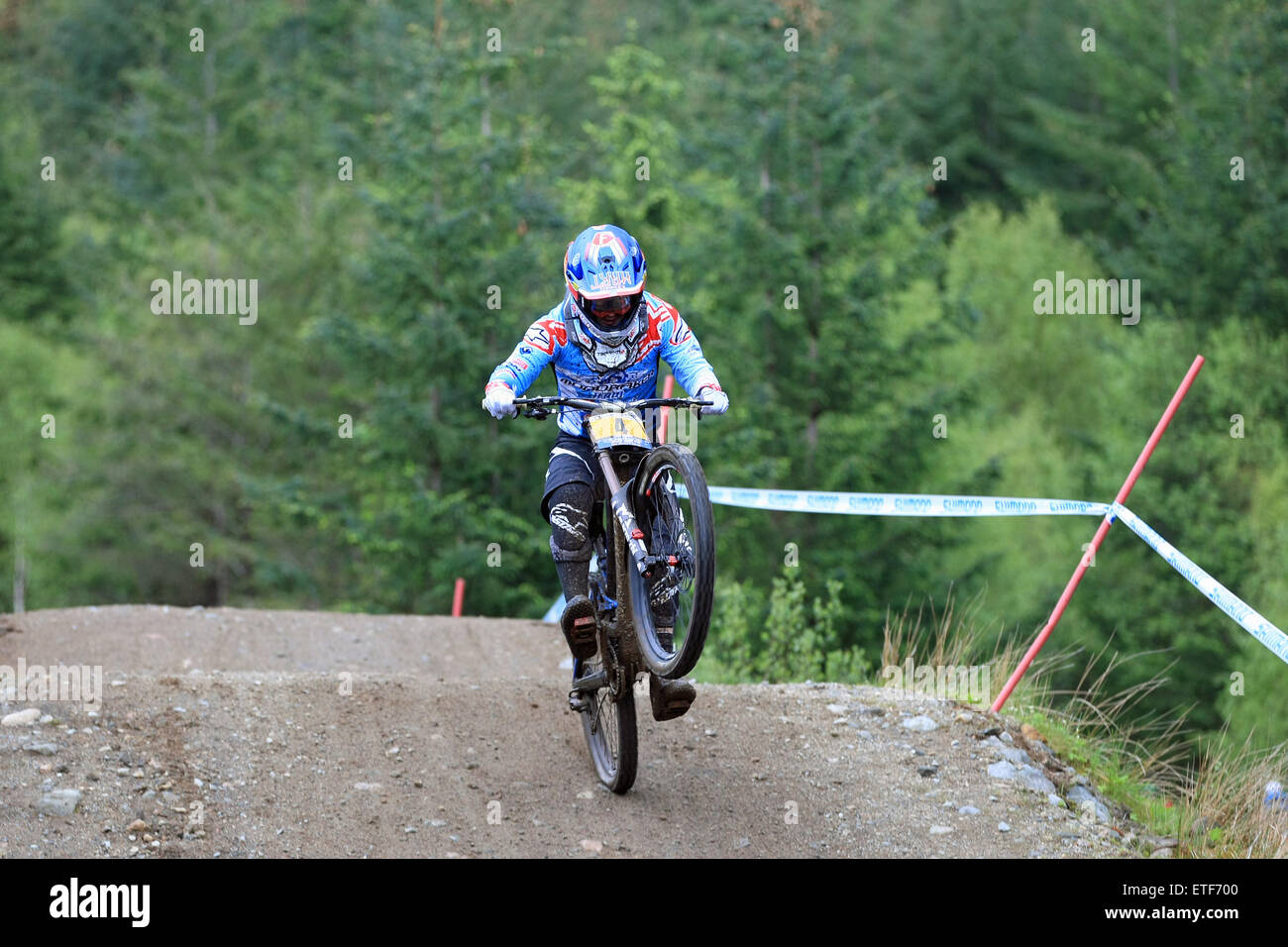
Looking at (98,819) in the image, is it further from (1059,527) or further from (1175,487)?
(1059,527)

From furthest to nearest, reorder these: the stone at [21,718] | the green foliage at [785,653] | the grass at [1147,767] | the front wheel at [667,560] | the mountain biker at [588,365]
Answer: the green foliage at [785,653], the stone at [21,718], the grass at [1147,767], the mountain biker at [588,365], the front wheel at [667,560]

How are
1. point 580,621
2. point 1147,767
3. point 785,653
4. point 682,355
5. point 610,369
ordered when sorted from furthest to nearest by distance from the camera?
point 785,653, point 1147,767, point 682,355, point 610,369, point 580,621

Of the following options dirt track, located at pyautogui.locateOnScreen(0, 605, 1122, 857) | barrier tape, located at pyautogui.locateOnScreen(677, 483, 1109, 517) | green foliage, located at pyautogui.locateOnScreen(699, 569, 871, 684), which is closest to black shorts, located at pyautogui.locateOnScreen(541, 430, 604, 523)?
dirt track, located at pyautogui.locateOnScreen(0, 605, 1122, 857)

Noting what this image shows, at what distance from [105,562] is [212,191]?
1130 cm

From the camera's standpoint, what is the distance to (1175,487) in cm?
2731

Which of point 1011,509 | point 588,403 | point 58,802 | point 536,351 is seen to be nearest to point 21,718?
point 58,802

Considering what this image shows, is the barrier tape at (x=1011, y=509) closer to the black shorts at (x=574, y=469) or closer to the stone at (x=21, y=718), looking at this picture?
the black shorts at (x=574, y=469)

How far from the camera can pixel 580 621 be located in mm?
6820

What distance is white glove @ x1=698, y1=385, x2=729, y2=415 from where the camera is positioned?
6.67m

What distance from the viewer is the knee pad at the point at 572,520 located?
6.84 metres

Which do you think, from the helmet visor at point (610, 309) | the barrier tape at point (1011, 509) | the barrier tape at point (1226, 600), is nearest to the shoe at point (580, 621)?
the barrier tape at point (1011, 509)

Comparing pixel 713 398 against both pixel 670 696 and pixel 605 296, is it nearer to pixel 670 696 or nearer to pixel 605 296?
pixel 605 296

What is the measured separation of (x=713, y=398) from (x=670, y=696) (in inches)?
53.2

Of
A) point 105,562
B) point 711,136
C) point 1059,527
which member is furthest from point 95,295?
point 1059,527
